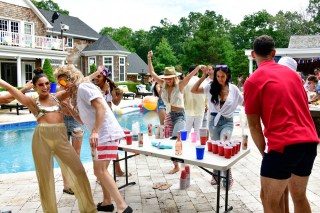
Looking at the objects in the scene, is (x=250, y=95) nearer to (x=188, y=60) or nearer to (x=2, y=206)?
(x=2, y=206)

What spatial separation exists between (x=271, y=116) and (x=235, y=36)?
57.0 m

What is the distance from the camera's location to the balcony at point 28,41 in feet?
67.9

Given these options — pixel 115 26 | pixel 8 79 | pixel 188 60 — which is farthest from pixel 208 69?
pixel 115 26

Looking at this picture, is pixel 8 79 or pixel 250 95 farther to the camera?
pixel 8 79

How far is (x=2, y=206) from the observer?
13.5 feet

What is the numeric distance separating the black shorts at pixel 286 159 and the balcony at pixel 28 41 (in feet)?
70.3

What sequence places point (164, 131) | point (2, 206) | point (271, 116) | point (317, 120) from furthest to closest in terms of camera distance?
point (317, 120) → point (164, 131) → point (2, 206) → point (271, 116)

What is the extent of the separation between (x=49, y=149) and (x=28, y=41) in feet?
70.0

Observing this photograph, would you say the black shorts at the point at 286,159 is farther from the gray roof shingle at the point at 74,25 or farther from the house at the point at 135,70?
the house at the point at 135,70

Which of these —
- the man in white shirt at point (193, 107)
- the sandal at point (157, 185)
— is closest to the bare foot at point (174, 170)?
the sandal at point (157, 185)

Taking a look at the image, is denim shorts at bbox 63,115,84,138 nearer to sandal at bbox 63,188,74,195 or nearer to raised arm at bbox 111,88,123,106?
sandal at bbox 63,188,74,195

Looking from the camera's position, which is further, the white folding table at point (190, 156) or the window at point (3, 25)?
the window at point (3, 25)

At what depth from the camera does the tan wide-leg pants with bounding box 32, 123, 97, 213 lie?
338cm

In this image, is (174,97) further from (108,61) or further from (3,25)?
(108,61)
